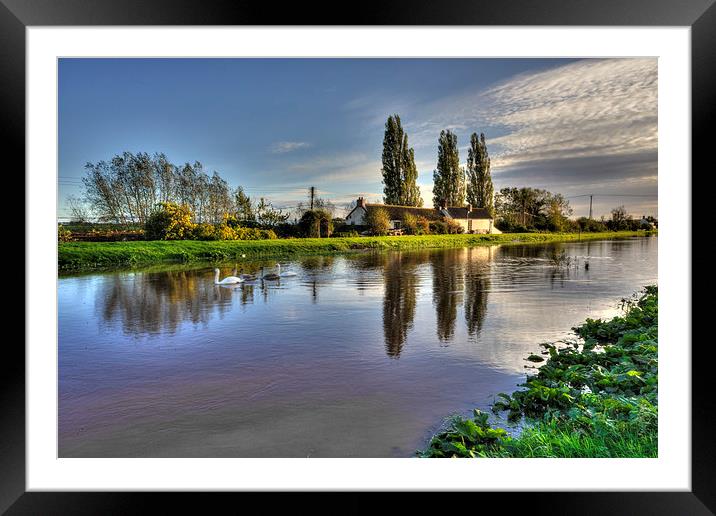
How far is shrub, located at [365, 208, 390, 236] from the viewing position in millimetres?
17703

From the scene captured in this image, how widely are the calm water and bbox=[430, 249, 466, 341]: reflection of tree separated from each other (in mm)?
35

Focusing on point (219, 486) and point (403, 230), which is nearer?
point (219, 486)

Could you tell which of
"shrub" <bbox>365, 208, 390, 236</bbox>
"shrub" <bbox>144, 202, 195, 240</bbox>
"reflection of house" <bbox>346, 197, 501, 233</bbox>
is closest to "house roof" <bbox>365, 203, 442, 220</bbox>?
"reflection of house" <bbox>346, 197, 501, 233</bbox>

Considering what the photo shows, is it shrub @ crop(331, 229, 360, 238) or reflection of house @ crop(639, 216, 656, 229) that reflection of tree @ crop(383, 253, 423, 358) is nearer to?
shrub @ crop(331, 229, 360, 238)

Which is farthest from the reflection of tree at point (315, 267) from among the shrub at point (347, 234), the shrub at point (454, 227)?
the shrub at point (454, 227)

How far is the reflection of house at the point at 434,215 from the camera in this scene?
1808 centimetres

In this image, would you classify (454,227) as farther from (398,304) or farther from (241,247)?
(398,304)
